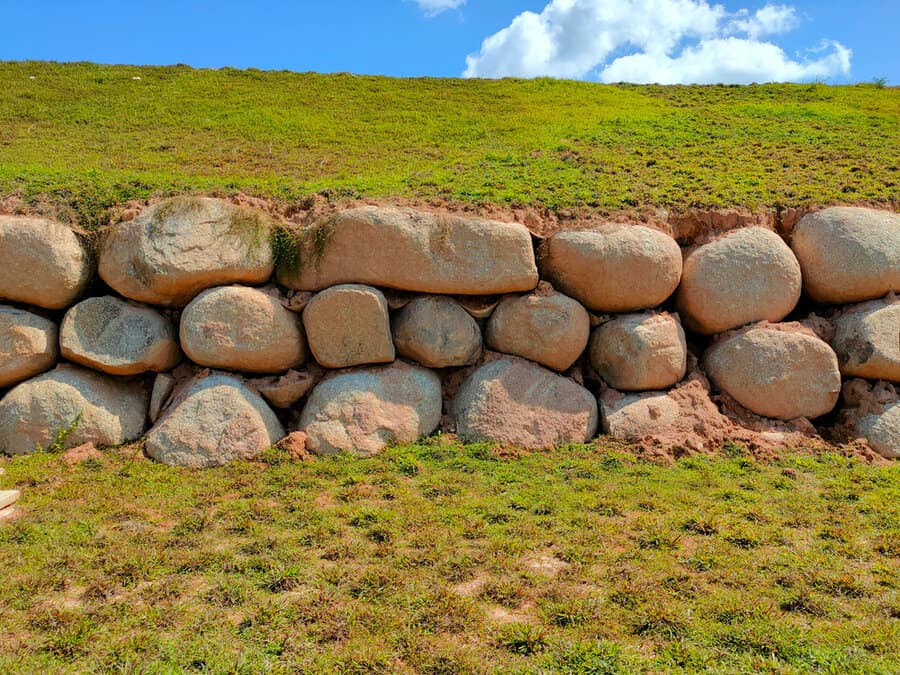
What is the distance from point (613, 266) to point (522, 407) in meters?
1.98

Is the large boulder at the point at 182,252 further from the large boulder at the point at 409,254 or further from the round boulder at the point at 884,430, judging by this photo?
the round boulder at the point at 884,430

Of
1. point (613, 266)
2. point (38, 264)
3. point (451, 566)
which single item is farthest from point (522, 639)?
point (38, 264)

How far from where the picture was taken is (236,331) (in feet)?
24.8

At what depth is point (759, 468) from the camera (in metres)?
7.02

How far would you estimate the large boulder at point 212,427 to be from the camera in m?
6.98

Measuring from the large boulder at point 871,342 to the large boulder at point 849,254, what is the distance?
0.27 metres

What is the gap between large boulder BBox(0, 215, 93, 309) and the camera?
7.55 meters

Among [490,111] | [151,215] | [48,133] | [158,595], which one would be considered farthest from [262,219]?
[490,111]

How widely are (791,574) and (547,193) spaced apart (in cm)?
597

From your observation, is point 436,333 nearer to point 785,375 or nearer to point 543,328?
point 543,328

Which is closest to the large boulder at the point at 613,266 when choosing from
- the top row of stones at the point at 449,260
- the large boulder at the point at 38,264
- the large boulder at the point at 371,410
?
the top row of stones at the point at 449,260

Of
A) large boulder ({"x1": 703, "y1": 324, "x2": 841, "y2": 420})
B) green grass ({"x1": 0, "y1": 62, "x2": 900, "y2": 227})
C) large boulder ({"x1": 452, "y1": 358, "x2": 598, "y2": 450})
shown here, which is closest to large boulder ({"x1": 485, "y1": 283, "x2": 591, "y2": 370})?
large boulder ({"x1": 452, "y1": 358, "x2": 598, "y2": 450})

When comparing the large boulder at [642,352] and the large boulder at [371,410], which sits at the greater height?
the large boulder at [642,352]

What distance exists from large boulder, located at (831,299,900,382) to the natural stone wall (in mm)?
21
